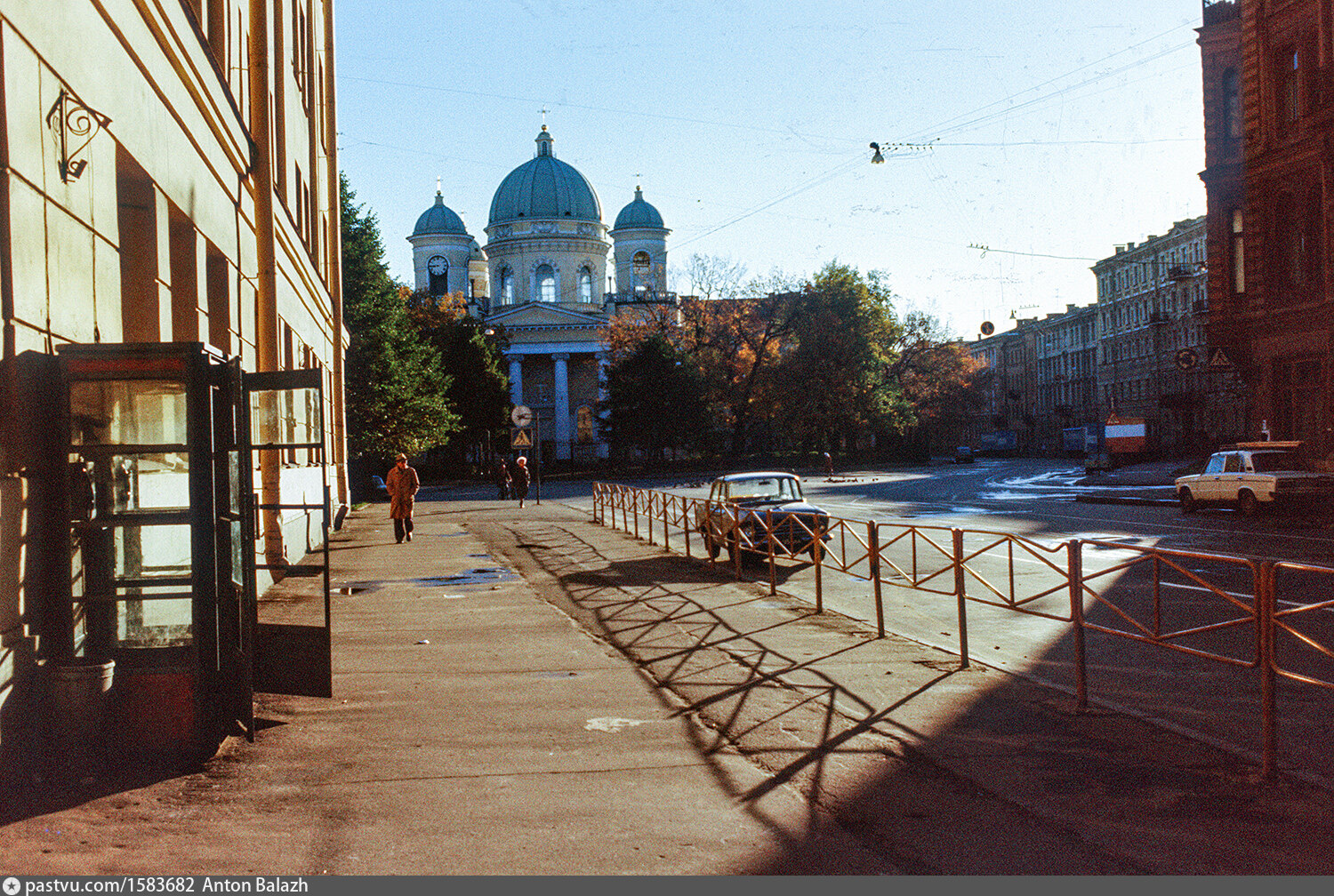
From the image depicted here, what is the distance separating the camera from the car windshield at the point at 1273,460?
2559 centimetres

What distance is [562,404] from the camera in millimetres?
94375

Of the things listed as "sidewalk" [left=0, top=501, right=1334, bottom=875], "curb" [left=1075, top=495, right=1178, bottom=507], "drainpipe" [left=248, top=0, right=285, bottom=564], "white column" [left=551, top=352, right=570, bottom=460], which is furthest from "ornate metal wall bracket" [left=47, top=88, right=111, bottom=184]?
"white column" [left=551, top=352, right=570, bottom=460]

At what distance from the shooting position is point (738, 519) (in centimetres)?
1634

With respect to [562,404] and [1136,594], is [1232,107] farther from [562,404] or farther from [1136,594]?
[562,404]

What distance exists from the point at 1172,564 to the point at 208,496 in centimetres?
572

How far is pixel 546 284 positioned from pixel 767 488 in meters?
75.1

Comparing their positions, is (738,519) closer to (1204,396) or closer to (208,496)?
(208,496)

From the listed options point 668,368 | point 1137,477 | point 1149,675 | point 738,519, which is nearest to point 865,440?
point 668,368

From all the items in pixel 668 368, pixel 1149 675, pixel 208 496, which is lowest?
pixel 1149 675

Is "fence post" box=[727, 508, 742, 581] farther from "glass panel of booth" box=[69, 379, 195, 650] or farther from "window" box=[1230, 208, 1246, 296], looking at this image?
"window" box=[1230, 208, 1246, 296]

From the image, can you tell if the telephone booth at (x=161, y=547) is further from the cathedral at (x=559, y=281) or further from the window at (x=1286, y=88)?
the cathedral at (x=559, y=281)

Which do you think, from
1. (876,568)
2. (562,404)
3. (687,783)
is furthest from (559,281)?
(687,783)

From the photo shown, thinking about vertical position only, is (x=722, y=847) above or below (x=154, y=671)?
below

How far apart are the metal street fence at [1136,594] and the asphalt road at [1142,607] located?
39mm
